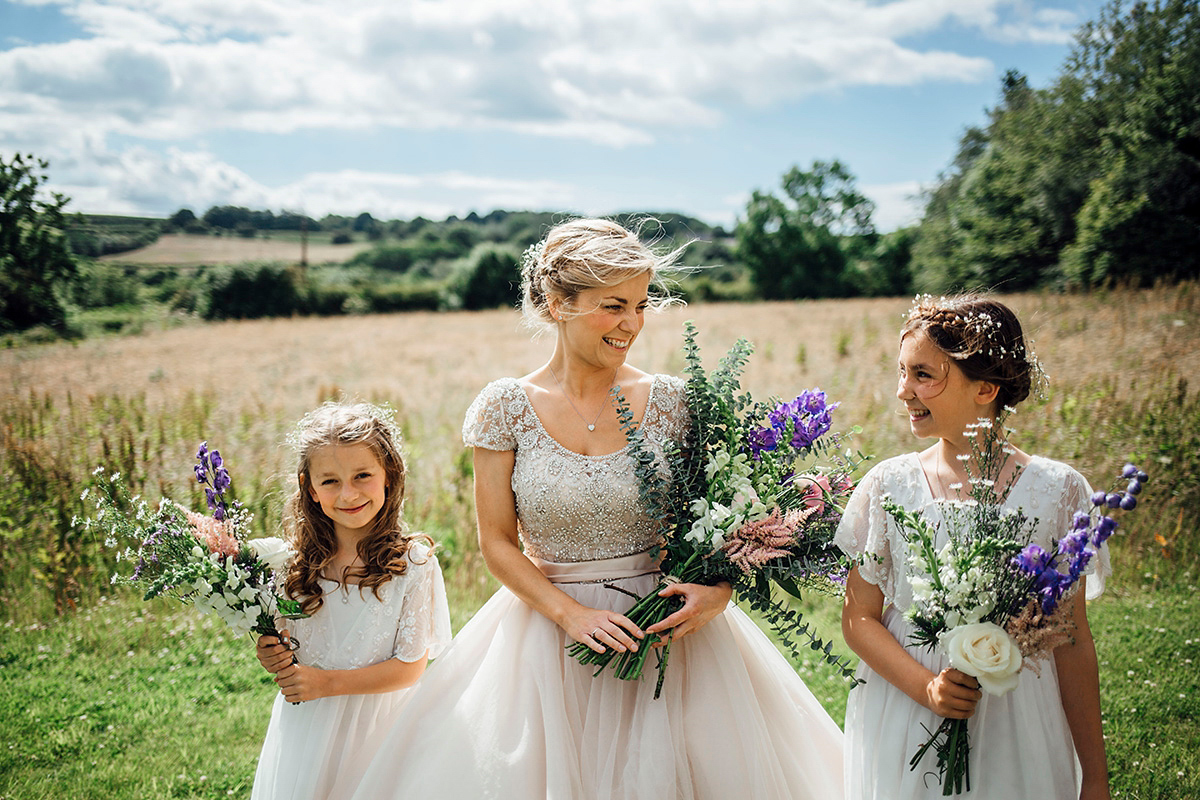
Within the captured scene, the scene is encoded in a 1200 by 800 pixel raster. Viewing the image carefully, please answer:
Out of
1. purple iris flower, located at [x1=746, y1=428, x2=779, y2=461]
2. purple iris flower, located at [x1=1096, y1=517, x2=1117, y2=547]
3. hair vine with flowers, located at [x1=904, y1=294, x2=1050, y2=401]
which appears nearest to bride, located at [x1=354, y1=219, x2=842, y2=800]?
purple iris flower, located at [x1=746, y1=428, x2=779, y2=461]

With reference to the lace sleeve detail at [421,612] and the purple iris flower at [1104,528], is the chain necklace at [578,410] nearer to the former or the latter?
the lace sleeve detail at [421,612]

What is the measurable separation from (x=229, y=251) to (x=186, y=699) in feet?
69.0

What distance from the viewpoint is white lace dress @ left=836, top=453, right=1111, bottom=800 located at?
7.68ft

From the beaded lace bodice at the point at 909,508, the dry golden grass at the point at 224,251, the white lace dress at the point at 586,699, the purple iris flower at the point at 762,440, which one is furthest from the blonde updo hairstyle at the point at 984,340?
the dry golden grass at the point at 224,251

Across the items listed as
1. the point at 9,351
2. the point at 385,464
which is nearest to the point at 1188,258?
the point at 385,464

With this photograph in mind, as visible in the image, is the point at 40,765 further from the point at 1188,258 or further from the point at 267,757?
the point at 1188,258

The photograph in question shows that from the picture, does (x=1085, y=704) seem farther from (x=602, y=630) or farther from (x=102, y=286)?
(x=102, y=286)

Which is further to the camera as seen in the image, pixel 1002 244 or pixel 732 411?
pixel 1002 244

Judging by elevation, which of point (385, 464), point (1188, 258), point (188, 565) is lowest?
point (188, 565)

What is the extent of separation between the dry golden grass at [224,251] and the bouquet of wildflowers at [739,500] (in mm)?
13986

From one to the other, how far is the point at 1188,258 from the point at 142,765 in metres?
18.0

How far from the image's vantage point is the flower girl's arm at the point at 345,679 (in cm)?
277

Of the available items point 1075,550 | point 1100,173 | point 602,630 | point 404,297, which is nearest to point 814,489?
point 602,630

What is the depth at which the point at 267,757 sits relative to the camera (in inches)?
116
